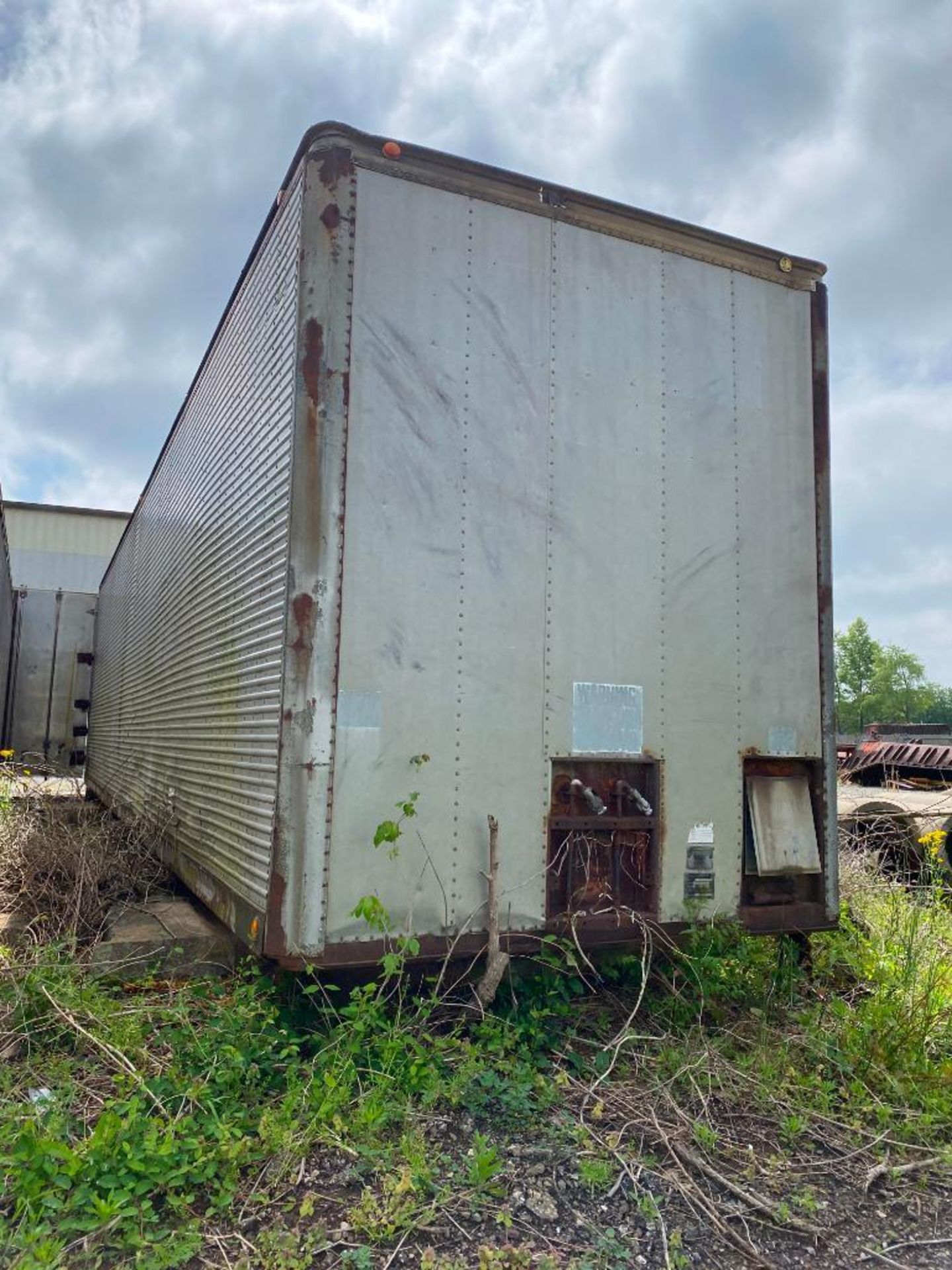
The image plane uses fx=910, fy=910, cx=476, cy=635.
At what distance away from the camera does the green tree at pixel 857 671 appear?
60.3m

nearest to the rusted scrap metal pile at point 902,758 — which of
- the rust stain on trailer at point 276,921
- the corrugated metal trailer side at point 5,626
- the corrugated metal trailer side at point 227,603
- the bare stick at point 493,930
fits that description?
the corrugated metal trailer side at point 227,603

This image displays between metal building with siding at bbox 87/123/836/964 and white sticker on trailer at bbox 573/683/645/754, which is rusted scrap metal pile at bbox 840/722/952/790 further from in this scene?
white sticker on trailer at bbox 573/683/645/754

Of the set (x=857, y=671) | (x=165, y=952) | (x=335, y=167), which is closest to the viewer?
(x=335, y=167)

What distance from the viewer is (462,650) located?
12.6 feet

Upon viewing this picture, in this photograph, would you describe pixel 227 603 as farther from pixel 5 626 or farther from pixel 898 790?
pixel 898 790

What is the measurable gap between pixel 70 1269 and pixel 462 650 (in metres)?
2.39

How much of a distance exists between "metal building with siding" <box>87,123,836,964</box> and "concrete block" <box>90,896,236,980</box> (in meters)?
0.29

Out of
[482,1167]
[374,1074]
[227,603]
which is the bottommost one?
[482,1167]

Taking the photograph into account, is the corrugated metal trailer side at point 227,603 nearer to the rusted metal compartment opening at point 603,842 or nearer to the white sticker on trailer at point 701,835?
the rusted metal compartment opening at point 603,842

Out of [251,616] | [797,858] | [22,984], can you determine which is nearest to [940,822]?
[797,858]

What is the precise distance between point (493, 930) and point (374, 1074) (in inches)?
27.4

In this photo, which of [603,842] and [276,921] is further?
[603,842]

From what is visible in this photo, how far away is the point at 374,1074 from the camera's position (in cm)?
337

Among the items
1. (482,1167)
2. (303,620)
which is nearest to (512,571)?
(303,620)
